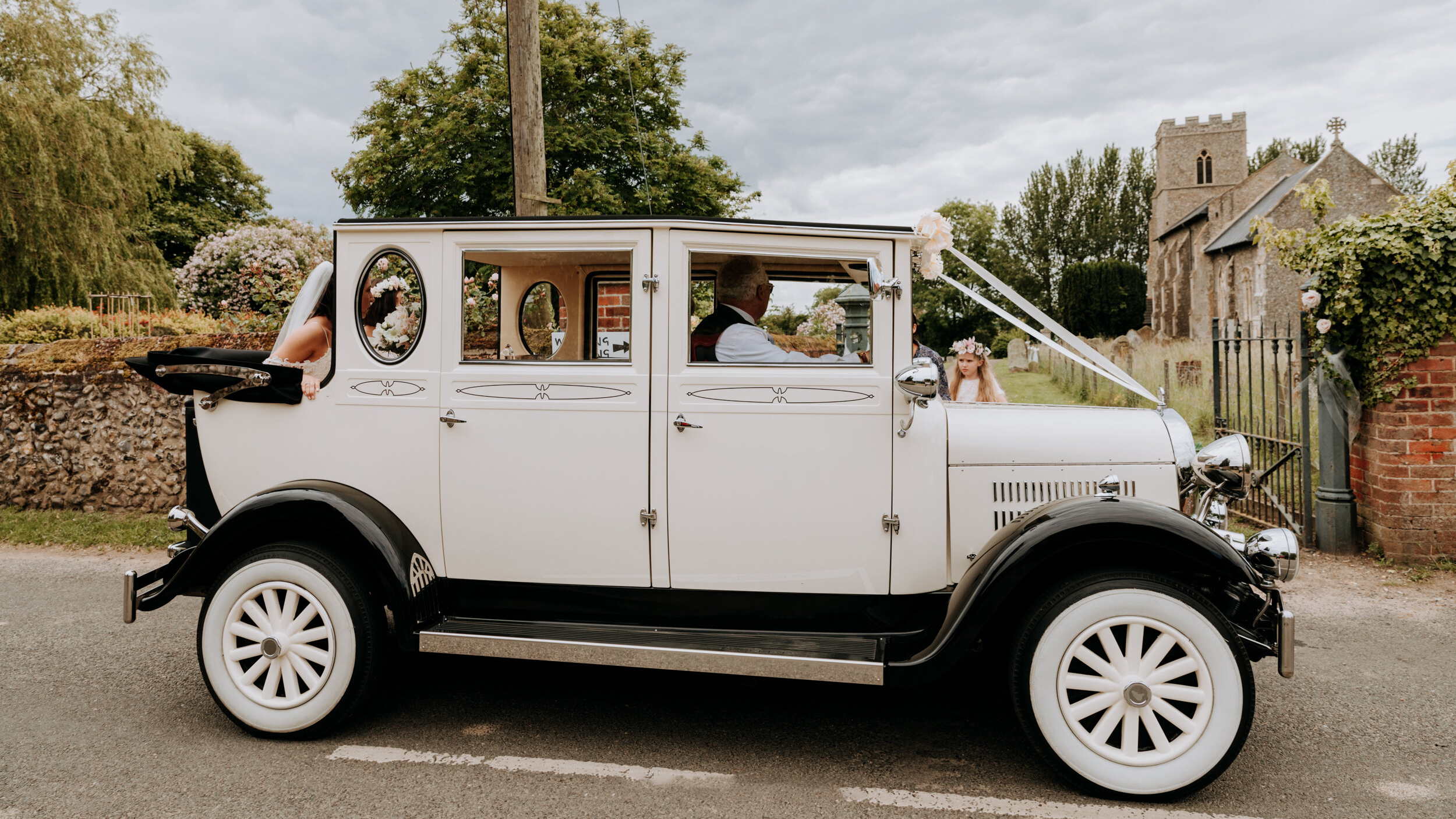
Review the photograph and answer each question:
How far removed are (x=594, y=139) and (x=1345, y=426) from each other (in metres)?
17.5

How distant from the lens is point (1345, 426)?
6.18 metres

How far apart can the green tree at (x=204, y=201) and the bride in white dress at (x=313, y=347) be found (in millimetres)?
37688


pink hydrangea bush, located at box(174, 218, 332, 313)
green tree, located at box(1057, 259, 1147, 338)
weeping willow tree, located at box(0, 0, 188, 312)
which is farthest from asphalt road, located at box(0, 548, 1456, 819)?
green tree, located at box(1057, 259, 1147, 338)

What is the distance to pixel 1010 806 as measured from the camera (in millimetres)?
2869

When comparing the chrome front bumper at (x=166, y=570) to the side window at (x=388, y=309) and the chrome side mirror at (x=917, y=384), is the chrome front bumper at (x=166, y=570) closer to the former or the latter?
the side window at (x=388, y=309)

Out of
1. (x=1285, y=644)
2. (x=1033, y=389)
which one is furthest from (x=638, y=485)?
(x=1033, y=389)

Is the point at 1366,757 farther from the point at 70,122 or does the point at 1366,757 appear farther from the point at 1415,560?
the point at 70,122

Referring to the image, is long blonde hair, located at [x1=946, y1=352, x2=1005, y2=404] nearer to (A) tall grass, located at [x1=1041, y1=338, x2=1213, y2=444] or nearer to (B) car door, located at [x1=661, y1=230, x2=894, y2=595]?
(B) car door, located at [x1=661, y1=230, x2=894, y2=595]

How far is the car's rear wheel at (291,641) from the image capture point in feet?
11.1

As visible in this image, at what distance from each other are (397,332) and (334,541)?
93 centimetres

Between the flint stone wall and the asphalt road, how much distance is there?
3.47 metres

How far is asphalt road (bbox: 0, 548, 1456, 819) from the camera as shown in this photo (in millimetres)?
2898

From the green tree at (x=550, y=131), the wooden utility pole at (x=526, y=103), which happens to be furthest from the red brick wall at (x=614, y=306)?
the green tree at (x=550, y=131)

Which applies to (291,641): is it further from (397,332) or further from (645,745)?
(645,745)
